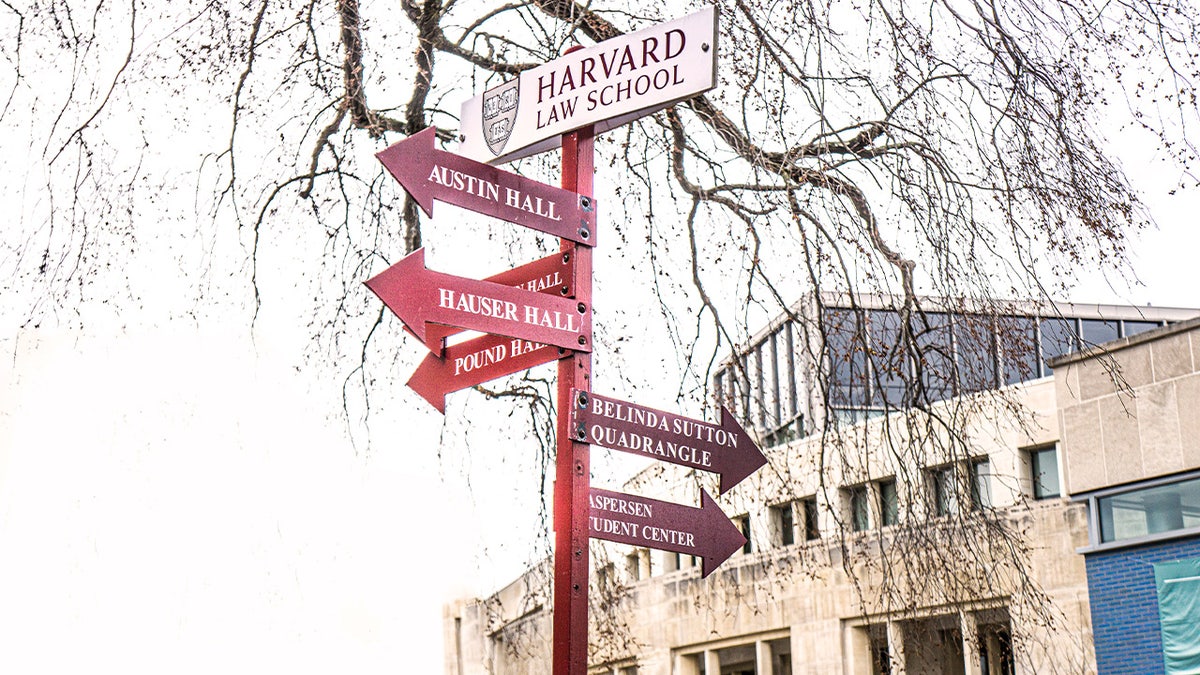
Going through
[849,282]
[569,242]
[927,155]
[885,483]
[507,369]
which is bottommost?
[507,369]

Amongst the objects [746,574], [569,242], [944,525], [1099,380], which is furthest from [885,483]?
[569,242]

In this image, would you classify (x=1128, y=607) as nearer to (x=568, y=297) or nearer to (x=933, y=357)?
(x=933, y=357)

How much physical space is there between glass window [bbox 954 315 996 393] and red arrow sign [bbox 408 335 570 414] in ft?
10.0

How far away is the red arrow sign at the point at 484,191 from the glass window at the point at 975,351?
115 inches

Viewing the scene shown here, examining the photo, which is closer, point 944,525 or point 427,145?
point 427,145

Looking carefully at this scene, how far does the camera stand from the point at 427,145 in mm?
4781

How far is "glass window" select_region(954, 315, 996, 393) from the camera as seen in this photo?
24.4 feet

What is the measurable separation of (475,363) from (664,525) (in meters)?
0.84

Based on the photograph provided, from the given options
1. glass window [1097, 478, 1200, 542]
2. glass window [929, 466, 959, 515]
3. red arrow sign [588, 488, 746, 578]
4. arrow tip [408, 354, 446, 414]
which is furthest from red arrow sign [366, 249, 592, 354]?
glass window [1097, 478, 1200, 542]

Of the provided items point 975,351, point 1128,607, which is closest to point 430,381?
point 975,351

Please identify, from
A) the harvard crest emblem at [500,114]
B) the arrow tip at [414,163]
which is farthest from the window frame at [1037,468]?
the arrow tip at [414,163]

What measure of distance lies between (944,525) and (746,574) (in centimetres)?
2987

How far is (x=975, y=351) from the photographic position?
7.48 metres

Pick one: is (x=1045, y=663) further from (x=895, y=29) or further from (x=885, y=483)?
(x=895, y=29)
